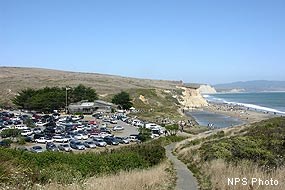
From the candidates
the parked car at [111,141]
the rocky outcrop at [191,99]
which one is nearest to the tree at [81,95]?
the rocky outcrop at [191,99]

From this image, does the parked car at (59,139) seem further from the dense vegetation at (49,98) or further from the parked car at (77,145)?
the dense vegetation at (49,98)

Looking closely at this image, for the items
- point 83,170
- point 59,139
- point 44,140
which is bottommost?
point 44,140

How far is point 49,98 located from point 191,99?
290 feet

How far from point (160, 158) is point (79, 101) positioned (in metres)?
90.0

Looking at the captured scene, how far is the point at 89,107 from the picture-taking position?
101500 millimetres

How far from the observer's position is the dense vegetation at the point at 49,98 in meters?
100

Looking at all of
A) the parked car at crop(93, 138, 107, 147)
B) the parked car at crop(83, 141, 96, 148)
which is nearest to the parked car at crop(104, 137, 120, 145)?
the parked car at crop(93, 138, 107, 147)

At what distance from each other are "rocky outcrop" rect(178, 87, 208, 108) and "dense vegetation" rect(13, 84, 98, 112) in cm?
5772

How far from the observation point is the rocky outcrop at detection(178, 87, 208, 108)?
16650cm

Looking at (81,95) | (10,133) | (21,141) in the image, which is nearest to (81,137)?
(21,141)

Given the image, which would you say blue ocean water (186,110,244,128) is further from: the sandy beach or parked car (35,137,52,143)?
parked car (35,137,52,143)

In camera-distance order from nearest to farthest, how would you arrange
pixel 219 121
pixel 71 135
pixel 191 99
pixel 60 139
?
pixel 60 139 < pixel 71 135 < pixel 219 121 < pixel 191 99

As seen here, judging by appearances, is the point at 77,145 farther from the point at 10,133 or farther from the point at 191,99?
the point at 191,99

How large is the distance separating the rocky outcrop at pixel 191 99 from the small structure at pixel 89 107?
62.5 metres
